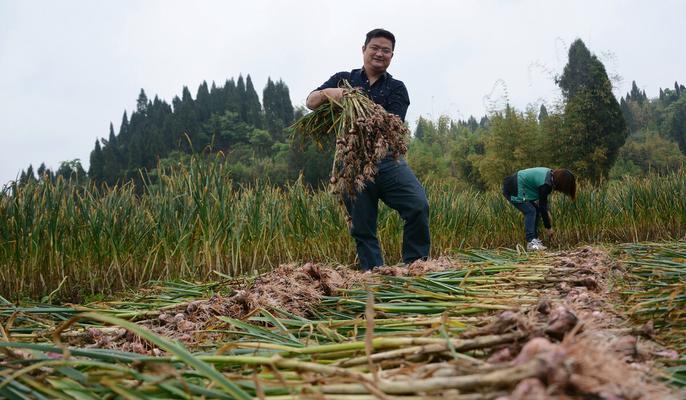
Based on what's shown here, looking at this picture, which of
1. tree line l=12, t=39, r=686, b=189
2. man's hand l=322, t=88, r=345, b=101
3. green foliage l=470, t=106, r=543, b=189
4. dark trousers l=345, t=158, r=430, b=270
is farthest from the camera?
green foliage l=470, t=106, r=543, b=189

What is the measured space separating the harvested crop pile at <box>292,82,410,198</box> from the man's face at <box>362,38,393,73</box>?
0.41m

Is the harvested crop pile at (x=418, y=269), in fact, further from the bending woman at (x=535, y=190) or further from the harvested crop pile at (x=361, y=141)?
the bending woman at (x=535, y=190)

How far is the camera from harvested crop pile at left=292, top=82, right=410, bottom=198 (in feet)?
8.51

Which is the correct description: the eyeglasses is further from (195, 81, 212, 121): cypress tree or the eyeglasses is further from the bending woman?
(195, 81, 212, 121): cypress tree

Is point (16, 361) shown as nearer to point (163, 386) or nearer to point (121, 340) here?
point (163, 386)

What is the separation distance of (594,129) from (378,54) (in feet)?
80.3

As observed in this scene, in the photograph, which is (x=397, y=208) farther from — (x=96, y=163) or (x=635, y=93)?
(x=635, y=93)

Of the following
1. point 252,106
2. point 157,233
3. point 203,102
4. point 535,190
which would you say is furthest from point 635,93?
point 157,233

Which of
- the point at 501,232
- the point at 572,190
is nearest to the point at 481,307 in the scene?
the point at 572,190

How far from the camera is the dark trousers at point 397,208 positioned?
3090 millimetres

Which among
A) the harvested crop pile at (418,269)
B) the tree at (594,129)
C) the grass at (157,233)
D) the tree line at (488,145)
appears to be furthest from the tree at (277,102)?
the harvested crop pile at (418,269)

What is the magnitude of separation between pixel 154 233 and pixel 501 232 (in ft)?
15.6

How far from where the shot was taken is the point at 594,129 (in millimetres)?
24172

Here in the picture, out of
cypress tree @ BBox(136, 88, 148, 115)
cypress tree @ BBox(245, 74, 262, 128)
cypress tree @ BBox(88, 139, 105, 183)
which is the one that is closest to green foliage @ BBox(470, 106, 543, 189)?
cypress tree @ BBox(88, 139, 105, 183)
